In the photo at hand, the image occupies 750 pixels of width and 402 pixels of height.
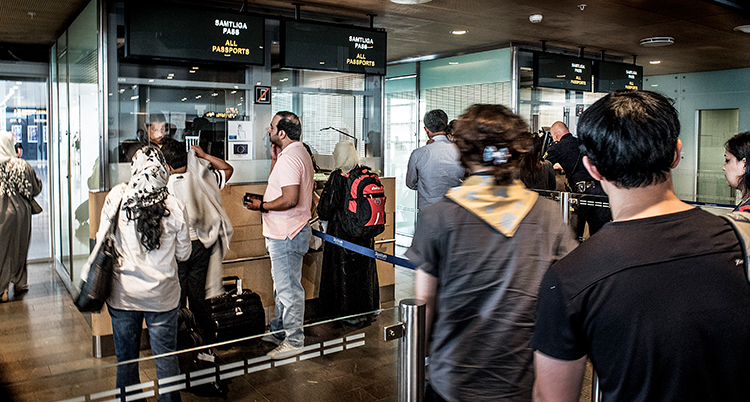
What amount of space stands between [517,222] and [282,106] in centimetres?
450

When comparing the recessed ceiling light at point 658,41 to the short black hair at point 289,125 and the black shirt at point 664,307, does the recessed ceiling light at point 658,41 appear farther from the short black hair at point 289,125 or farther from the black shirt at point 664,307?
the black shirt at point 664,307

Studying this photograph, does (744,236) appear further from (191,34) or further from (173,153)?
(191,34)

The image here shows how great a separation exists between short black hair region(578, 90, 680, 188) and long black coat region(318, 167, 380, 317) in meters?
3.93

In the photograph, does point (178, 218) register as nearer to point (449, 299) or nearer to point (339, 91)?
point (449, 299)

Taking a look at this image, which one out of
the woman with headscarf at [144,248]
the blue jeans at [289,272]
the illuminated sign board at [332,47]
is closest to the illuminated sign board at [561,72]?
the illuminated sign board at [332,47]

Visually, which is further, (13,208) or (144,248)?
(13,208)

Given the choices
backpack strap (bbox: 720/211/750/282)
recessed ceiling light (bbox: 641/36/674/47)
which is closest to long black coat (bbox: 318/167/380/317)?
backpack strap (bbox: 720/211/750/282)

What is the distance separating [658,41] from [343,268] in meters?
5.33

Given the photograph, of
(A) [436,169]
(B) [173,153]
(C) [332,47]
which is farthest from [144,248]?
(C) [332,47]

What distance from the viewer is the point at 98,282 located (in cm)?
286

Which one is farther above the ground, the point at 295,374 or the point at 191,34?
the point at 191,34

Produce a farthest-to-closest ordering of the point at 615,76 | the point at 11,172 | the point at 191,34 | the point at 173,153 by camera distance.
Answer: the point at 615,76 < the point at 11,172 < the point at 191,34 < the point at 173,153

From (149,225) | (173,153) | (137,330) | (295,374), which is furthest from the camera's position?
(173,153)

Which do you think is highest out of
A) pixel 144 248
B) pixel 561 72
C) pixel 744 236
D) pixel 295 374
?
pixel 561 72
